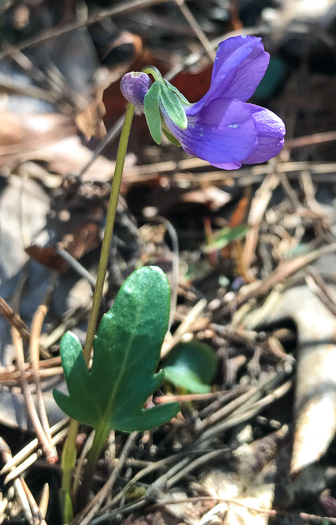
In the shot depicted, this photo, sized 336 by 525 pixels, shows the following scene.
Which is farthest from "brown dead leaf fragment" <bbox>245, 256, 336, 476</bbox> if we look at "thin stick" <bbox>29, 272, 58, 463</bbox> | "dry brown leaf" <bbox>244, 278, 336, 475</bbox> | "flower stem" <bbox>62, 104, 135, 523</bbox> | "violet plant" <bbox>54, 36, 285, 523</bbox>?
"thin stick" <bbox>29, 272, 58, 463</bbox>

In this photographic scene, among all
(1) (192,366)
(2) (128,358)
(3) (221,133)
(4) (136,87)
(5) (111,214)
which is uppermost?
(4) (136,87)

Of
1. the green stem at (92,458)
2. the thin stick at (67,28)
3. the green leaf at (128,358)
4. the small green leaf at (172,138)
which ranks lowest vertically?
the green stem at (92,458)

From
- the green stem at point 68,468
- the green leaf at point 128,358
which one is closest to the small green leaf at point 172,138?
the green leaf at point 128,358

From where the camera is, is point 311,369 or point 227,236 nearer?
point 311,369

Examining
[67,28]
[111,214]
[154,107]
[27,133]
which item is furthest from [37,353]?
[67,28]

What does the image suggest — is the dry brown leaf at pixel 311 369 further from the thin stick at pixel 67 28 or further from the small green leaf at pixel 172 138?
the thin stick at pixel 67 28

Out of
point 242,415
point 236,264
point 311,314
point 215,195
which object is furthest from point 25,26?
point 242,415

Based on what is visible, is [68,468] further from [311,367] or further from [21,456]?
[311,367]
